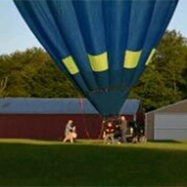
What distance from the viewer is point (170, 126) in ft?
178

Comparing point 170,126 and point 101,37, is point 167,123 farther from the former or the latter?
point 101,37

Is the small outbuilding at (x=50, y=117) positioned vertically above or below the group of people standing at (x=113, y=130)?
above

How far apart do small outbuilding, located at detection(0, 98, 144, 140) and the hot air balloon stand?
2728 centimetres

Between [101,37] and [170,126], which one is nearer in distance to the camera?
[101,37]

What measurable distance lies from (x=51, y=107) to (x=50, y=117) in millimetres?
1263

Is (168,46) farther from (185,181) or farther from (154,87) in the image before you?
(185,181)

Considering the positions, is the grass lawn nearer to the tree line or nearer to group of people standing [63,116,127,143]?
group of people standing [63,116,127,143]

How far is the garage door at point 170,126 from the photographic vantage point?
174ft

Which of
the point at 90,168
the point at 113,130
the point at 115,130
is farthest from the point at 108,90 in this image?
the point at 90,168

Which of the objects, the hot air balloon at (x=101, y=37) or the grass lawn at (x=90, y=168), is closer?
the grass lawn at (x=90, y=168)

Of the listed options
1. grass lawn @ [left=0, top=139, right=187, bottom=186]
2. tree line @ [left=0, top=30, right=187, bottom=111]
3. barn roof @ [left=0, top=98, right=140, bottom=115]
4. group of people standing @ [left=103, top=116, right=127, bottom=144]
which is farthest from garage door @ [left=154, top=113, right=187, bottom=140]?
grass lawn @ [left=0, top=139, right=187, bottom=186]

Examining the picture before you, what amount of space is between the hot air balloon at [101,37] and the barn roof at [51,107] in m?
27.9

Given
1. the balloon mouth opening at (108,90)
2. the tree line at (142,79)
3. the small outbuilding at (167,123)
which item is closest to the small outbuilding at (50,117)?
the small outbuilding at (167,123)

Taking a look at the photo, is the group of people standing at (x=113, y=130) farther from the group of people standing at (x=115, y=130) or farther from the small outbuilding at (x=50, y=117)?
the small outbuilding at (x=50, y=117)
